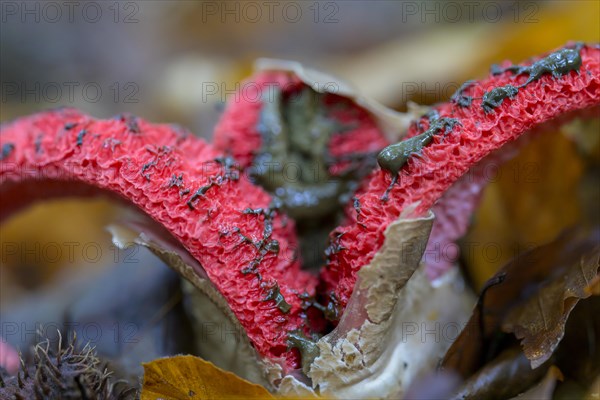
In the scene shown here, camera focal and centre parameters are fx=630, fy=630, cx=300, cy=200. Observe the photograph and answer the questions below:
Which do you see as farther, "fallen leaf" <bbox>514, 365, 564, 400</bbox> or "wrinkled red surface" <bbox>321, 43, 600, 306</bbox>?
"fallen leaf" <bbox>514, 365, 564, 400</bbox>

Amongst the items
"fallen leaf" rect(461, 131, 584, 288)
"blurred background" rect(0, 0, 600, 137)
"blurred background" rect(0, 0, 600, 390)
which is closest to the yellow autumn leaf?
"blurred background" rect(0, 0, 600, 390)

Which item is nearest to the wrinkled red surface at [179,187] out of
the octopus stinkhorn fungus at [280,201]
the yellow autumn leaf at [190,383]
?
the octopus stinkhorn fungus at [280,201]

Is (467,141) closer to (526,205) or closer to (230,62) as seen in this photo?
(526,205)

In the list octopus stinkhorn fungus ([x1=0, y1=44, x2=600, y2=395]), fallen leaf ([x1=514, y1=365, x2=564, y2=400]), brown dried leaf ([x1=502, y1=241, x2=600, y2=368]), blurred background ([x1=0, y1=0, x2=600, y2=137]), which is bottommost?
fallen leaf ([x1=514, y1=365, x2=564, y2=400])

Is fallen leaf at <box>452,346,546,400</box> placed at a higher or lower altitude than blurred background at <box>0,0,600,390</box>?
lower

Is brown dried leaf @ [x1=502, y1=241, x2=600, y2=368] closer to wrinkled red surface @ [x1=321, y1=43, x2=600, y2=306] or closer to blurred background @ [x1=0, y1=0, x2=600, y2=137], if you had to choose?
wrinkled red surface @ [x1=321, y1=43, x2=600, y2=306]

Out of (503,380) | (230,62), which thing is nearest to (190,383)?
(503,380)
